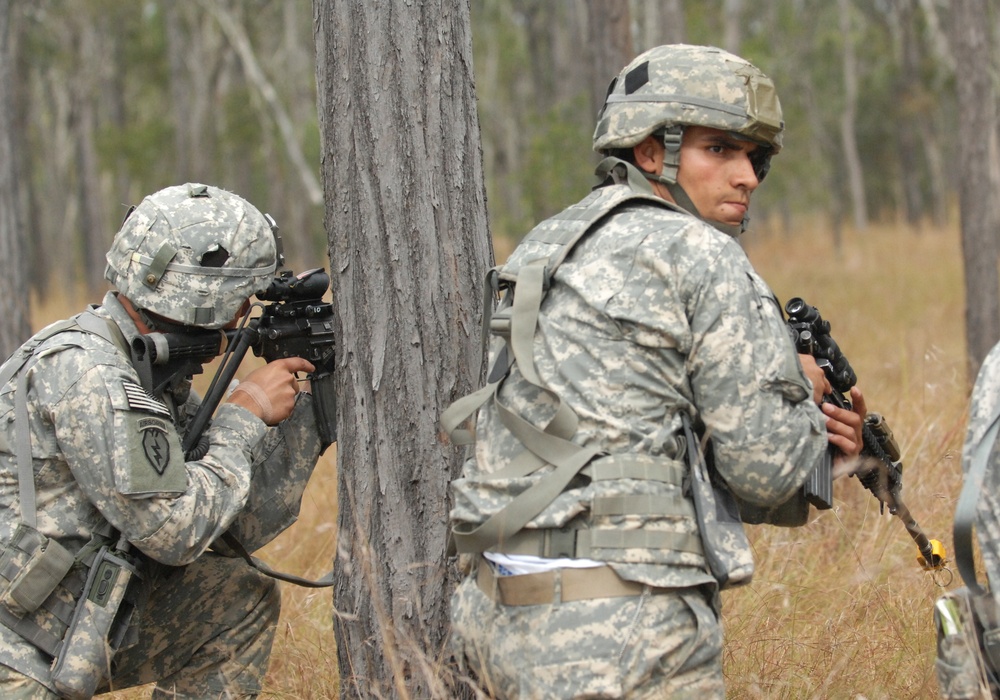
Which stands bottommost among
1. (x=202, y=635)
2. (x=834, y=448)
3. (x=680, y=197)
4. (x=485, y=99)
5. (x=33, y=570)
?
(x=202, y=635)

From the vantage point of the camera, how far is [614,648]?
7.07 ft

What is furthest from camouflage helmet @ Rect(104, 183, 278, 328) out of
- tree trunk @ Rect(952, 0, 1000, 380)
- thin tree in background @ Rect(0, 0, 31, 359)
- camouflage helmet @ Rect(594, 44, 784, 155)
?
tree trunk @ Rect(952, 0, 1000, 380)

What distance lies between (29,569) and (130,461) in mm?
395

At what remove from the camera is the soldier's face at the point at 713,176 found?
249cm

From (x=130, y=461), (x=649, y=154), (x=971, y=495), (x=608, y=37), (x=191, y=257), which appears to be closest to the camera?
(x=971, y=495)

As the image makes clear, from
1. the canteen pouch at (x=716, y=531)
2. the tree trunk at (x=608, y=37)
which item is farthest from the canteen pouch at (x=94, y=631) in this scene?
the tree trunk at (x=608, y=37)

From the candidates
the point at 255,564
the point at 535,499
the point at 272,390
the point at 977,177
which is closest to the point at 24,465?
the point at 272,390

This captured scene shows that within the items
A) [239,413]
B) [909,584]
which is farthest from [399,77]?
[909,584]

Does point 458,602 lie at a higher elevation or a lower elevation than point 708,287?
lower

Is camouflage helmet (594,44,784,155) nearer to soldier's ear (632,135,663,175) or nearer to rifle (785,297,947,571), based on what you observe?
soldier's ear (632,135,663,175)

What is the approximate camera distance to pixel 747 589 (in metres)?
4.02

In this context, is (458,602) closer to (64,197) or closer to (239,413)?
(239,413)

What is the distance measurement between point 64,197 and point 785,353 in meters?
29.8

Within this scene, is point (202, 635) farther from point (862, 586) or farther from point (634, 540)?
point (862, 586)
